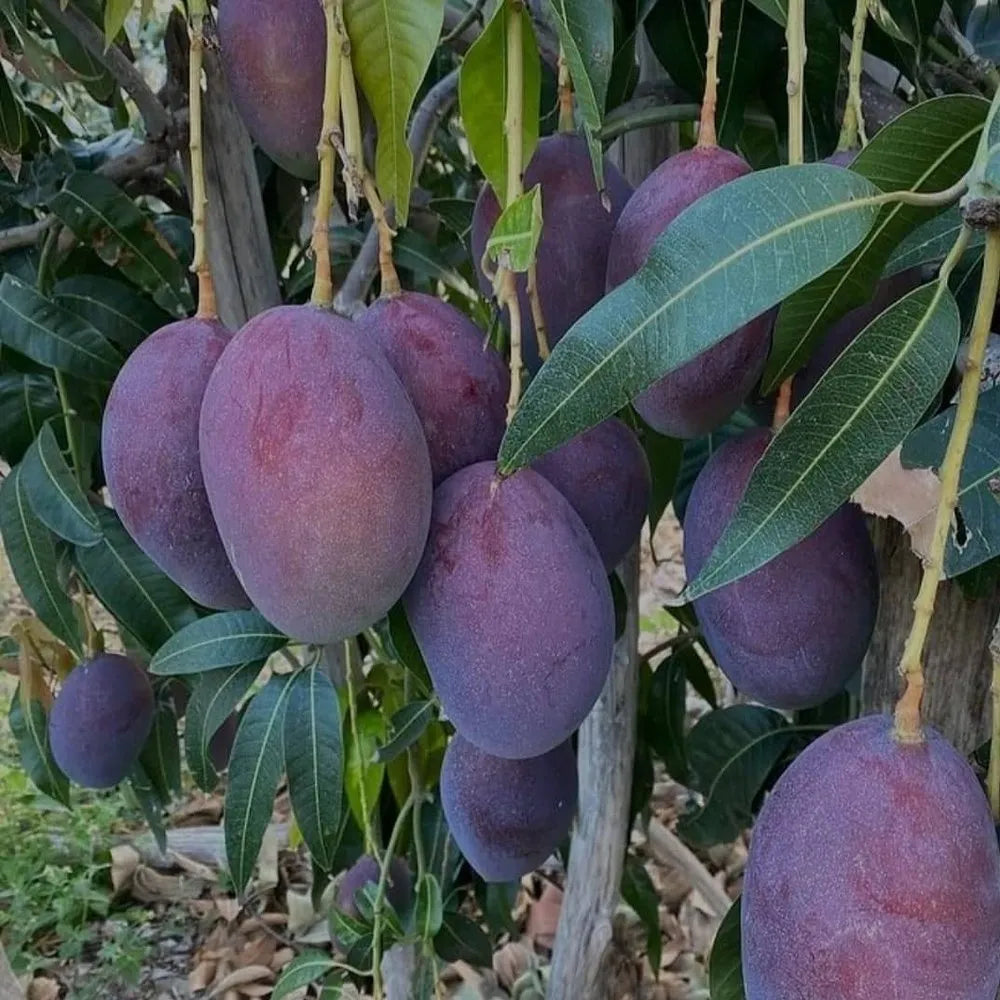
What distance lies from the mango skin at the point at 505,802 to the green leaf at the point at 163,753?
0.53 meters

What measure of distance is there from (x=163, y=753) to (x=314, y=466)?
0.98 meters

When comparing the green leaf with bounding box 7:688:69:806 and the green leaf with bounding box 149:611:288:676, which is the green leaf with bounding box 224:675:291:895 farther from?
the green leaf with bounding box 7:688:69:806

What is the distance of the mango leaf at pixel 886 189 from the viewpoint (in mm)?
431

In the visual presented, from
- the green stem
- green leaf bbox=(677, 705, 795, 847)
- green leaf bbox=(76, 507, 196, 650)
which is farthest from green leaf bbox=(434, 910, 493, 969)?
green leaf bbox=(76, 507, 196, 650)

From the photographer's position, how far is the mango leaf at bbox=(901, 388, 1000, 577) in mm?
439

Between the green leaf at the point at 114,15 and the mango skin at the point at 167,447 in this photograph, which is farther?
the green leaf at the point at 114,15

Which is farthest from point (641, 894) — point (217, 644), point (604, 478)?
point (604, 478)

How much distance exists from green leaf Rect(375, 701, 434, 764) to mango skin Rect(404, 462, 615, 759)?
15.2 inches

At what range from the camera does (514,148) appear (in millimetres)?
438

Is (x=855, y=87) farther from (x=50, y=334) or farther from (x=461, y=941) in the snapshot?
(x=461, y=941)

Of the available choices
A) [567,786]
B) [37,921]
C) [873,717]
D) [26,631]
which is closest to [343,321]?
[873,717]

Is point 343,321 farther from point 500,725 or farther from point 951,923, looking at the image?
point 951,923

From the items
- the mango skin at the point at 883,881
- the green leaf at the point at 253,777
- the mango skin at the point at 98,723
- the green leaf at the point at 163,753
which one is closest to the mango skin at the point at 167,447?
the mango skin at the point at 883,881

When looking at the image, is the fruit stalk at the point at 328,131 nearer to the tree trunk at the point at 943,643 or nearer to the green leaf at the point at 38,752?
the tree trunk at the point at 943,643
